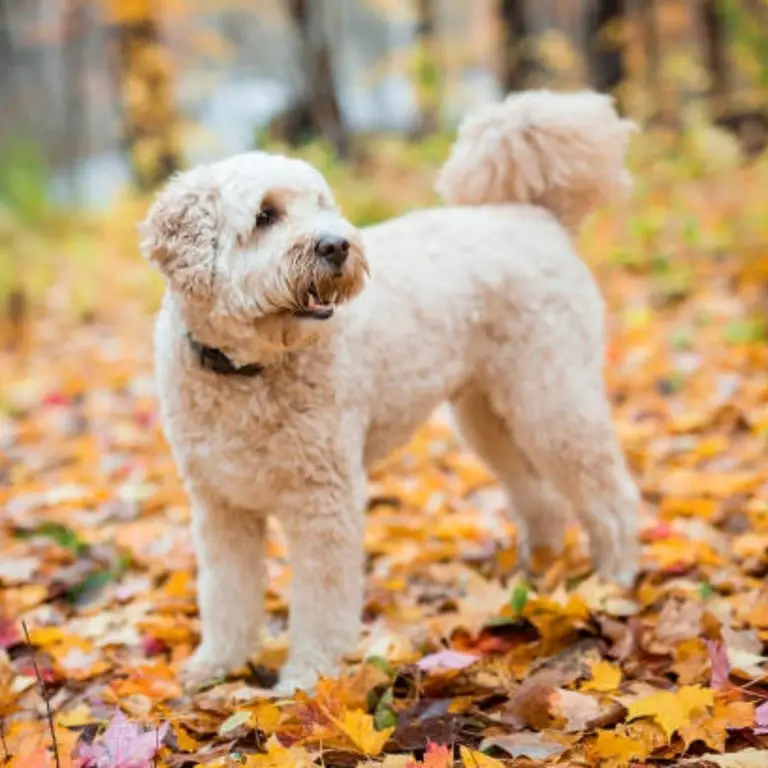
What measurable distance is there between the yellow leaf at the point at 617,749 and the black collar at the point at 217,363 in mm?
1385

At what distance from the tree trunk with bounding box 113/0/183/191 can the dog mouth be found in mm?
10317

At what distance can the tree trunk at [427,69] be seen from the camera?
46.6 ft

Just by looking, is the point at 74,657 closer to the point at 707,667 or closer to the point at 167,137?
the point at 707,667

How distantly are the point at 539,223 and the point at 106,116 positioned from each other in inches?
1094

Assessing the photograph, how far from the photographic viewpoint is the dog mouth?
9.55 ft

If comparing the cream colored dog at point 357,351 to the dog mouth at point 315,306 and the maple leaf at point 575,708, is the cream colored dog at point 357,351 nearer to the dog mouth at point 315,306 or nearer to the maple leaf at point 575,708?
the dog mouth at point 315,306

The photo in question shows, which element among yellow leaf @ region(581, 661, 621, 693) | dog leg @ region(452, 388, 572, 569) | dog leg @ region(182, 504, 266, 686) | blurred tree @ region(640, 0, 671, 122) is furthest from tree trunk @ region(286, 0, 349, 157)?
yellow leaf @ region(581, 661, 621, 693)

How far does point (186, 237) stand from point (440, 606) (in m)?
1.62

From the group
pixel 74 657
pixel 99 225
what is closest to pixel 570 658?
pixel 74 657

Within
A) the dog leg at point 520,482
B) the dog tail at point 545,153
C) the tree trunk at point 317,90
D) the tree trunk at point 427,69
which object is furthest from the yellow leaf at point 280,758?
the tree trunk at point 427,69

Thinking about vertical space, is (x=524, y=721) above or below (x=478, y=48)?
below

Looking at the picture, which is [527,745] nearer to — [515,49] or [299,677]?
[299,677]

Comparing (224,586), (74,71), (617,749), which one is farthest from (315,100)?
(617,749)

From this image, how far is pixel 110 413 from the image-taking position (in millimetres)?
6656
